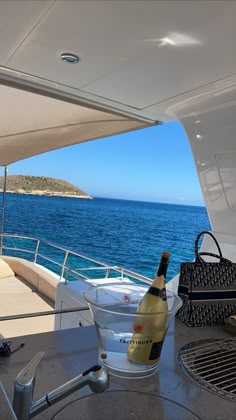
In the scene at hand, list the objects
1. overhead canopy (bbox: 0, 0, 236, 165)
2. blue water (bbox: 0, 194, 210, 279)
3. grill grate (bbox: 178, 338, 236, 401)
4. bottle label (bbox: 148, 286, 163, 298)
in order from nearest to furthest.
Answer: grill grate (bbox: 178, 338, 236, 401), bottle label (bbox: 148, 286, 163, 298), overhead canopy (bbox: 0, 0, 236, 165), blue water (bbox: 0, 194, 210, 279)

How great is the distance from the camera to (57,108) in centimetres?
193

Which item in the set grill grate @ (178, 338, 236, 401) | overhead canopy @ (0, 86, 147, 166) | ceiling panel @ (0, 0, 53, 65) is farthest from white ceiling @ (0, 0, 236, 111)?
grill grate @ (178, 338, 236, 401)

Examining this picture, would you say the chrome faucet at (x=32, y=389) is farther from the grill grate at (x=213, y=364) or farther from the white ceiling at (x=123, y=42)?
the white ceiling at (x=123, y=42)

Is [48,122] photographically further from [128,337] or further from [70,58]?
[128,337]

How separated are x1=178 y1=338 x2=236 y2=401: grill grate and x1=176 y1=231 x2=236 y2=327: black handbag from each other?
0.11m

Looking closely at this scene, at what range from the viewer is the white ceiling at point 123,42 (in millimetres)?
910

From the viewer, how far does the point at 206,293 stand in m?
1.02

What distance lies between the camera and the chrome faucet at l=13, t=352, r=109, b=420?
49cm

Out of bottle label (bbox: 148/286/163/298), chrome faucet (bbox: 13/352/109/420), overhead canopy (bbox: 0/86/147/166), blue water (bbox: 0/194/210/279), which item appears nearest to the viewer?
chrome faucet (bbox: 13/352/109/420)

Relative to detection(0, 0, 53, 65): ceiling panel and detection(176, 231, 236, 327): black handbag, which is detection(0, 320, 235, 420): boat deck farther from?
detection(0, 0, 53, 65): ceiling panel

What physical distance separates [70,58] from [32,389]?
43.5 inches

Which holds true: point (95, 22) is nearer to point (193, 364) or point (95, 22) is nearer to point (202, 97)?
point (202, 97)

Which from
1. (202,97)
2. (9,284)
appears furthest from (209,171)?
(9,284)

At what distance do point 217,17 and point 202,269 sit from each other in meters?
0.72
